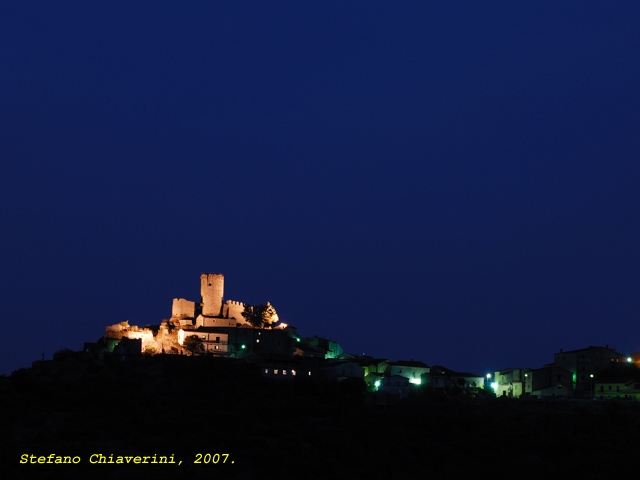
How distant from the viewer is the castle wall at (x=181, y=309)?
66188 mm

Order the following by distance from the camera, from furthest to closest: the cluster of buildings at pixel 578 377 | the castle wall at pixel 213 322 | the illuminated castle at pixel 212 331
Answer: the castle wall at pixel 213 322 < the illuminated castle at pixel 212 331 < the cluster of buildings at pixel 578 377

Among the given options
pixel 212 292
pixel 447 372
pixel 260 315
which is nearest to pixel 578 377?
pixel 447 372

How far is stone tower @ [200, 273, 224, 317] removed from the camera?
2665 inches

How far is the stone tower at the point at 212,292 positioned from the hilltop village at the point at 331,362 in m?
0.83

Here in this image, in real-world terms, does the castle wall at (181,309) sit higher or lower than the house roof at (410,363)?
higher

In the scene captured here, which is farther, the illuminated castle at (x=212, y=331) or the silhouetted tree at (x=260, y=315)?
the silhouetted tree at (x=260, y=315)

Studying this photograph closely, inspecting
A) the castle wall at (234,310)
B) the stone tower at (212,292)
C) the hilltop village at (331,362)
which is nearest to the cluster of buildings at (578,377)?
the hilltop village at (331,362)

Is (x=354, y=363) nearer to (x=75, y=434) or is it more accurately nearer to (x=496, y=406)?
(x=496, y=406)

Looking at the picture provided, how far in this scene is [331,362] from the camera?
198 feet

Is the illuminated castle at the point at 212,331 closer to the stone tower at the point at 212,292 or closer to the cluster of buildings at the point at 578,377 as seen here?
the stone tower at the point at 212,292

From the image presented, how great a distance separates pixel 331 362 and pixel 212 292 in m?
12.1

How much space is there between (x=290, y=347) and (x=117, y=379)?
1394cm

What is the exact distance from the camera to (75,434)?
139ft

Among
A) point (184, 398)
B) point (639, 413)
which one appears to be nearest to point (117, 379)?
point (184, 398)
